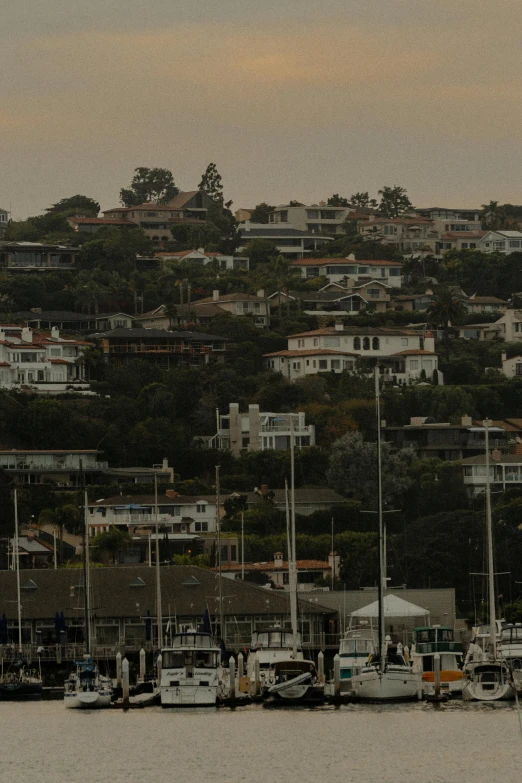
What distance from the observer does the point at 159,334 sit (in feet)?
593

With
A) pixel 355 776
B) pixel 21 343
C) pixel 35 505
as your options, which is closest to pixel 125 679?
pixel 355 776

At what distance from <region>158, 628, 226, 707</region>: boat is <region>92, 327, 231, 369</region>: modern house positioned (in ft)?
325

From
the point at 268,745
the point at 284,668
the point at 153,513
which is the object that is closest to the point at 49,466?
the point at 153,513

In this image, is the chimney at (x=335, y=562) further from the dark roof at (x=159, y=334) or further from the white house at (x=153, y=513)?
the dark roof at (x=159, y=334)

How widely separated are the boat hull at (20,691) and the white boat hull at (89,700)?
5744mm

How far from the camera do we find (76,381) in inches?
6791

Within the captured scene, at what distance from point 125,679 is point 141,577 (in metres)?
24.8

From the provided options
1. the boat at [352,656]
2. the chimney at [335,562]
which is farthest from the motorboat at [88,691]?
the chimney at [335,562]

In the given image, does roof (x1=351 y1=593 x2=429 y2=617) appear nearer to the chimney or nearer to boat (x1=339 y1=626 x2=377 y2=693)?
boat (x1=339 y1=626 x2=377 y2=693)

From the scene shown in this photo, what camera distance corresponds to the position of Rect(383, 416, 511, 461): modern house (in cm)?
16525

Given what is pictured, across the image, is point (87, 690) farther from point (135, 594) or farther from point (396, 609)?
point (135, 594)

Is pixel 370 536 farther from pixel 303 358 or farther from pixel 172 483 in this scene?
pixel 303 358

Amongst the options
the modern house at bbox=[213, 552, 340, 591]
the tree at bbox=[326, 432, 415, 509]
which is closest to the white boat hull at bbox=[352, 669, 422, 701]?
the modern house at bbox=[213, 552, 340, 591]

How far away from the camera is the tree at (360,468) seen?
15088 cm
